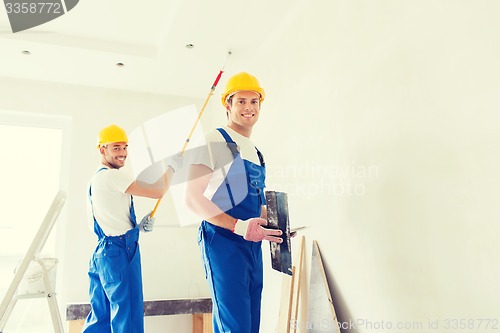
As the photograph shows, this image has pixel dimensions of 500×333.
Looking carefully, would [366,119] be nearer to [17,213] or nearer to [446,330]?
[446,330]

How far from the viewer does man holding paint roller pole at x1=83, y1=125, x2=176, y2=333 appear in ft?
7.84

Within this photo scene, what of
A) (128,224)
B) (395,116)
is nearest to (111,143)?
(128,224)

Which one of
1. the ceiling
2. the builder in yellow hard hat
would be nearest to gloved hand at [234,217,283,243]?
the builder in yellow hard hat

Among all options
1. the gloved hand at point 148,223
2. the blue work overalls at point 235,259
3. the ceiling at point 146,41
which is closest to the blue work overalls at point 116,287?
the gloved hand at point 148,223

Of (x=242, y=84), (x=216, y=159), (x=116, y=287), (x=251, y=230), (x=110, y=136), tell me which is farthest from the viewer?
(x=110, y=136)

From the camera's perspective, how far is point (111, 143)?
9.36ft

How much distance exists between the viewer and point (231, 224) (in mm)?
1646

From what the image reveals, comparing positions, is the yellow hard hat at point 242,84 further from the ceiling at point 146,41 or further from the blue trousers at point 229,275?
the ceiling at point 146,41

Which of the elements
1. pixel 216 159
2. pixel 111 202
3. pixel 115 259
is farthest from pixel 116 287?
pixel 216 159

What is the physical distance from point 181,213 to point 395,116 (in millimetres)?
2822

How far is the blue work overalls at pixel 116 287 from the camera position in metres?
2.38

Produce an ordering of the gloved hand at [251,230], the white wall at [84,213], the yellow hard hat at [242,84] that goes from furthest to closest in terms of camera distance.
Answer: the white wall at [84,213], the yellow hard hat at [242,84], the gloved hand at [251,230]

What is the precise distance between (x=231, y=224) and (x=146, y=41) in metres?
2.33

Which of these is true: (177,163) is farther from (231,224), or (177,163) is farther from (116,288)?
(231,224)
